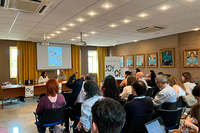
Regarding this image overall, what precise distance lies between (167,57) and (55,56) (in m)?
6.67

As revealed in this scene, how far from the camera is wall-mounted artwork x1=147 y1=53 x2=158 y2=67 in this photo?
8.05 m

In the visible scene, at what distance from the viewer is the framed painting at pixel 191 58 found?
21.3 ft

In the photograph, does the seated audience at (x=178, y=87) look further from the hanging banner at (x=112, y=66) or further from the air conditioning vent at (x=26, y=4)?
the hanging banner at (x=112, y=66)

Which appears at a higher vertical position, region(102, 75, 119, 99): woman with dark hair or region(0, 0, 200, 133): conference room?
region(0, 0, 200, 133): conference room

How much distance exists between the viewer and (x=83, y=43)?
237 inches

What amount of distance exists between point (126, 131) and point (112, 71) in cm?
757

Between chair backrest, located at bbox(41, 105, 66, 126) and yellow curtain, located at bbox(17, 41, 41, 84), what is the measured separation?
6.65 meters

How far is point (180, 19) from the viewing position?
4.76 meters

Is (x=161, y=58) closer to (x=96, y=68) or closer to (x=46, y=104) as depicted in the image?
(x=96, y=68)

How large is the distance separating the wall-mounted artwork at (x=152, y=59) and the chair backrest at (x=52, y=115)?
6.70m

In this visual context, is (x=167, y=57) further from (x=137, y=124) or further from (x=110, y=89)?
(x=137, y=124)

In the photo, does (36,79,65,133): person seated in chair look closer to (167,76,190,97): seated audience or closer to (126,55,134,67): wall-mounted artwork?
(167,76,190,97): seated audience

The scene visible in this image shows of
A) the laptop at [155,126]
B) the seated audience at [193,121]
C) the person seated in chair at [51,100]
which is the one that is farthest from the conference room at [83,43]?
the seated audience at [193,121]

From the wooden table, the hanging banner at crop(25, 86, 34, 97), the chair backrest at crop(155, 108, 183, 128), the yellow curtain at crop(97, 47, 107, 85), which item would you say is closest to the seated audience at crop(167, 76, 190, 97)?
the chair backrest at crop(155, 108, 183, 128)
